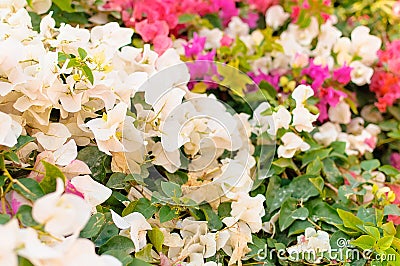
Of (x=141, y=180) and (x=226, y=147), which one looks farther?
(x=226, y=147)

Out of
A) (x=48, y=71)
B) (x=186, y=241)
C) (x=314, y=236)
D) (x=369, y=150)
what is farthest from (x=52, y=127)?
(x=369, y=150)

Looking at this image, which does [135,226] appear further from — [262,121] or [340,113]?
[340,113]

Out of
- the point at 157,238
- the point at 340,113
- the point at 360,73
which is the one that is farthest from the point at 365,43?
the point at 157,238

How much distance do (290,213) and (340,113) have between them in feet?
1.24

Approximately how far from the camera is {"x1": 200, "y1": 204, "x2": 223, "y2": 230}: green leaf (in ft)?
2.99

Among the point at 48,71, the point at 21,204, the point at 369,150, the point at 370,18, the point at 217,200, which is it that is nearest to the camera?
the point at 21,204

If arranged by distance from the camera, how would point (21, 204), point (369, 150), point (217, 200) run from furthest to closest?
point (369, 150)
point (217, 200)
point (21, 204)

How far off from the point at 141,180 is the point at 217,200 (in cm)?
14

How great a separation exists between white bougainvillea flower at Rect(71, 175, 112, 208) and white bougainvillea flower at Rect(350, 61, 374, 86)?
73 cm

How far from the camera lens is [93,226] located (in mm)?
744

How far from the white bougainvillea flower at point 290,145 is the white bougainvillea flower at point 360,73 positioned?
12.2 inches

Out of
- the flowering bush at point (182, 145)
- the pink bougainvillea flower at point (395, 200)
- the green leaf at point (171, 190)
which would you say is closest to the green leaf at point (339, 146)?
the flowering bush at point (182, 145)

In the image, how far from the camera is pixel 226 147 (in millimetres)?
1019

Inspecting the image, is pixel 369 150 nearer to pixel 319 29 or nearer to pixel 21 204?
pixel 319 29
